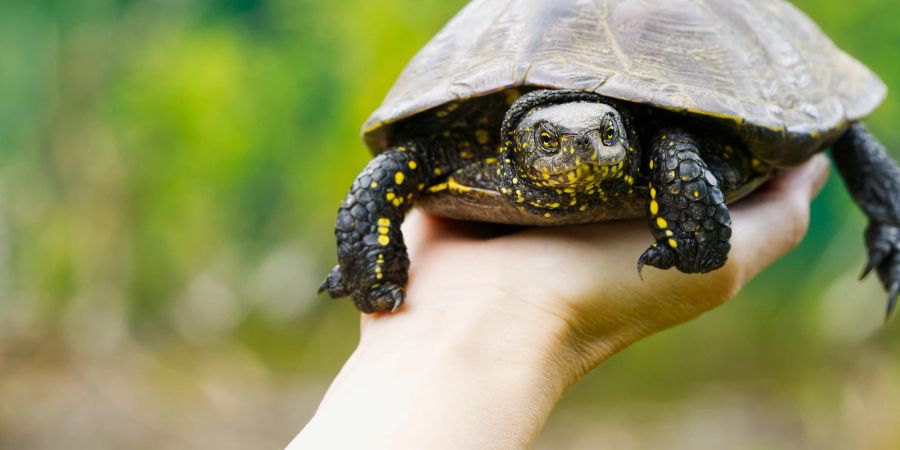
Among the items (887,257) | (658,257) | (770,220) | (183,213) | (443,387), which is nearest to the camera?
(443,387)

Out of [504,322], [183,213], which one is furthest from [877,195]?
[183,213]

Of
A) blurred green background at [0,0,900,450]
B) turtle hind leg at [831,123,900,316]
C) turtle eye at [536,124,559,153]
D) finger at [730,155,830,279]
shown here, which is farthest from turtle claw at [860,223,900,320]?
blurred green background at [0,0,900,450]

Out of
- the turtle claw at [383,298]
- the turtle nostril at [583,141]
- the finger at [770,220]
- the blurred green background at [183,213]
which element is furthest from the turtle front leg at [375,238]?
the blurred green background at [183,213]

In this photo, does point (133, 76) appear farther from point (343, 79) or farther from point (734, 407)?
point (734, 407)

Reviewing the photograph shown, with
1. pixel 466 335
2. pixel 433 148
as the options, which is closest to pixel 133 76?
pixel 433 148

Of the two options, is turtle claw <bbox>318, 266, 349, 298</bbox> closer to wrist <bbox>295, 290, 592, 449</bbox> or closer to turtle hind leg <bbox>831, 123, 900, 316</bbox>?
wrist <bbox>295, 290, 592, 449</bbox>

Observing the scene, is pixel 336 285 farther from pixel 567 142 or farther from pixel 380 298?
pixel 567 142

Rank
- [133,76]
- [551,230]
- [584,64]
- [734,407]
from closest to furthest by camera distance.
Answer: [584,64]
[551,230]
[734,407]
[133,76]
